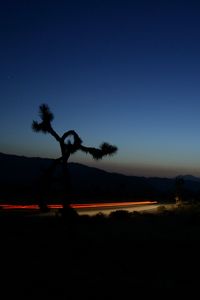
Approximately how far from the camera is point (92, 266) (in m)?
9.29

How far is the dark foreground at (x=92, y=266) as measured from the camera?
7.43 meters

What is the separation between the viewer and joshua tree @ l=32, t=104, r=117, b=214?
13.0 meters

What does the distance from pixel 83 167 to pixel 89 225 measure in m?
172

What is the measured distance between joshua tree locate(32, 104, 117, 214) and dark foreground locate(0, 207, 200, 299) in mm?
1806

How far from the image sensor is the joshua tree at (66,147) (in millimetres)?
12977

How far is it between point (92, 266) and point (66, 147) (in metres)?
5.66

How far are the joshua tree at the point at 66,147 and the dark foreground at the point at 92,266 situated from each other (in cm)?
181

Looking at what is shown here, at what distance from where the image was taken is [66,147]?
13.8 m

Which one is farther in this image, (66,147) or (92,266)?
(66,147)

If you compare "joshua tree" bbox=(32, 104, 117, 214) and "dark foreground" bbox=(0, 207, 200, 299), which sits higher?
"joshua tree" bbox=(32, 104, 117, 214)

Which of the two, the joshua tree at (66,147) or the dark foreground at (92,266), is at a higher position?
the joshua tree at (66,147)

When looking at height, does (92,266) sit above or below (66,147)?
below

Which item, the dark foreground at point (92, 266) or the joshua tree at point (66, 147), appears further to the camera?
the joshua tree at point (66, 147)

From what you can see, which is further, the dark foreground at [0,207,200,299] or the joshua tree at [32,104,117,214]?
the joshua tree at [32,104,117,214]
